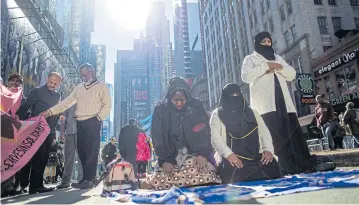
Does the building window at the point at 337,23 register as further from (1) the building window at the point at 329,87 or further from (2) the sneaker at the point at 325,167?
(2) the sneaker at the point at 325,167

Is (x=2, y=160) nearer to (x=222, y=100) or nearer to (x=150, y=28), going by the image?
(x=222, y=100)

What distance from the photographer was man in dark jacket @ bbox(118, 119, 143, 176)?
22.4 ft

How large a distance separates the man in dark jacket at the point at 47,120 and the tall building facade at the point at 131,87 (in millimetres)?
156695

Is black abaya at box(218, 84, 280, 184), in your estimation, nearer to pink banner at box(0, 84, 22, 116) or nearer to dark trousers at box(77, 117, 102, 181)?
dark trousers at box(77, 117, 102, 181)

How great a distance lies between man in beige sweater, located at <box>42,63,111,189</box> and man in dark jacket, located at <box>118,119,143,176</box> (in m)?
2.88

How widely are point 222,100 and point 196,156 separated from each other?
2.51 feet

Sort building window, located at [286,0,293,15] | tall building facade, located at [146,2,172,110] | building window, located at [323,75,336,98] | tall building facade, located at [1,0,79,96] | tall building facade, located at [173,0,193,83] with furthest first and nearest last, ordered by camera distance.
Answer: tall building facade, located at [146,2,172,110]
tall building facade, located at [173,0,193,83]
building window, located at [286,0,293,15]
building window, located at [323,75,336,98]
tall building facade, located at [1,0,79,96]

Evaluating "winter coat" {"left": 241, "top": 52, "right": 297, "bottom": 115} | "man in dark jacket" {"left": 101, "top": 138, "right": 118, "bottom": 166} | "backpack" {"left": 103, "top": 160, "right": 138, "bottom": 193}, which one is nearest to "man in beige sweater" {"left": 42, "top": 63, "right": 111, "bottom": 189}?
"backpack" {"left": 103, "top": 160, "right": 138, "bottom": 193}

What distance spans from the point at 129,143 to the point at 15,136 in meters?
3.99

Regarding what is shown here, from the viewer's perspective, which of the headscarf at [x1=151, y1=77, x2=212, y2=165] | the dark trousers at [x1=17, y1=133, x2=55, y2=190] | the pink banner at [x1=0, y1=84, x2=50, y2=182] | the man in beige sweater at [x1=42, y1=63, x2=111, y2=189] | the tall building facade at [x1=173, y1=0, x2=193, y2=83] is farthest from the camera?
the tall building facade at [x1=173, y1=0, x2=193, y2=83]

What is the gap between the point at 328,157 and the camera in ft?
12.7

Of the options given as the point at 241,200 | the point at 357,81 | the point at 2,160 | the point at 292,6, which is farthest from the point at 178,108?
the point at 292,6

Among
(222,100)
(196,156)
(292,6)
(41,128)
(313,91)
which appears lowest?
(196,156)

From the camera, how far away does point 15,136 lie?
3.03m
